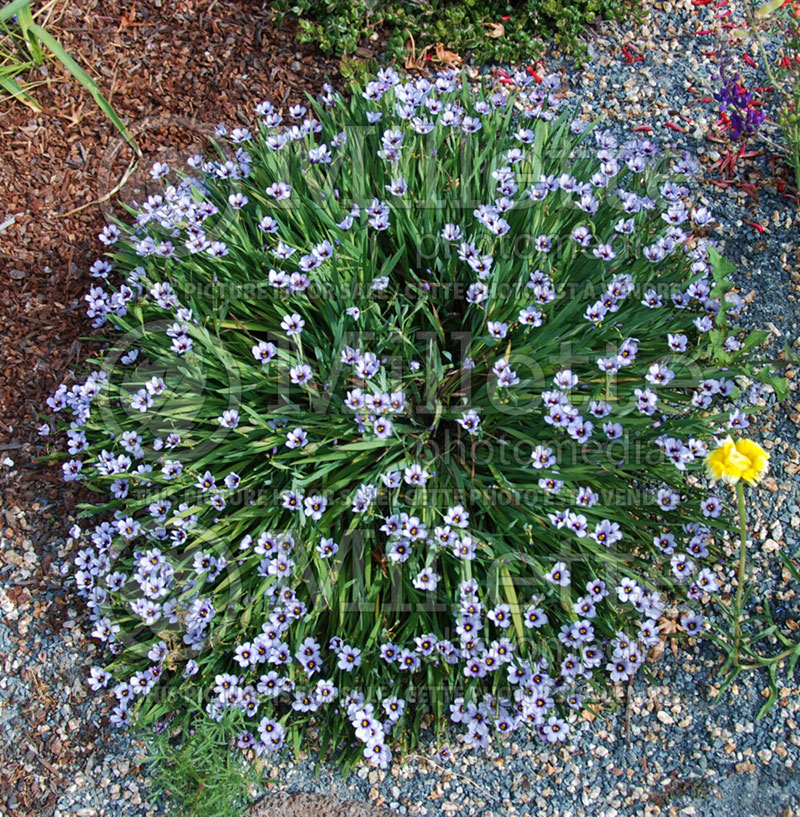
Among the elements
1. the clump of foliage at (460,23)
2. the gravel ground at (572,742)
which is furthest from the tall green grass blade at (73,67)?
the gravel ground at (572,742)

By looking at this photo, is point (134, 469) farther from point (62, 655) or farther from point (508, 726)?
point (508, 726)

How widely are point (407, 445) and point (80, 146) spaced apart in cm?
275

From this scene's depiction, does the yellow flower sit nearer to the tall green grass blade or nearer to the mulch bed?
the mulch bed

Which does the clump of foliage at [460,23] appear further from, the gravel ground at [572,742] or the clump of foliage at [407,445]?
the gravel ground at [572,742]

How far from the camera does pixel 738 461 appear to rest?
8.82 feet

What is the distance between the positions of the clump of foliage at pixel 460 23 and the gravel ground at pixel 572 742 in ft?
6.16

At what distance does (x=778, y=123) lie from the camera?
439 cm

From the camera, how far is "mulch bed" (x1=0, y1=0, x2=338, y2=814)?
4121 mm

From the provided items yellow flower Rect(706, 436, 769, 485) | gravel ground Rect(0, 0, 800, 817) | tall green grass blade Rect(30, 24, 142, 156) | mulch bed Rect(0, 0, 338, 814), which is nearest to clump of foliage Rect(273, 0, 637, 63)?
mulch bed Rect(0, 0, 338, 814)

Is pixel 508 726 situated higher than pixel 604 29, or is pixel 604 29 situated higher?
pixel 604 29

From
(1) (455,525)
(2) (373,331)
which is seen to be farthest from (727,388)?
(2) (373,331)

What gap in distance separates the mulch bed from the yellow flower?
2862mm

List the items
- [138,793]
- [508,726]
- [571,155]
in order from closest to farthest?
[508,726] → [138,793] → [571,155]

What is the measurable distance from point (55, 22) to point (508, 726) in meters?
4.58
